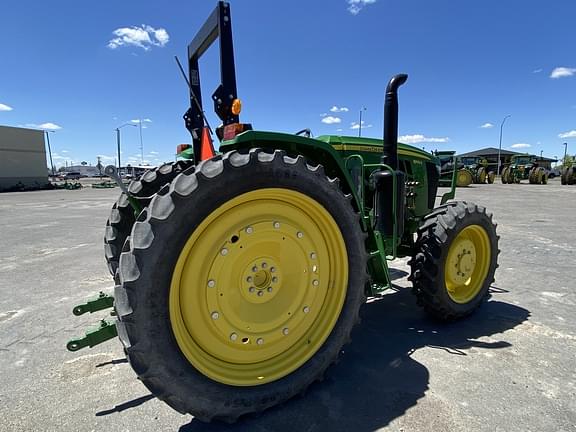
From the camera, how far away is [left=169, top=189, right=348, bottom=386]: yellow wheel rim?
1.92 meters

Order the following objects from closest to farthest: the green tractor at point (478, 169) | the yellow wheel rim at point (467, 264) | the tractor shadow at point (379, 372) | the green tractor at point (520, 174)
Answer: the tractor shadow at point (379, 372) < the yellow wheel rim at point (467, 264) < the green tractor at point (478, 169) < the green tractor at point (520, 174)

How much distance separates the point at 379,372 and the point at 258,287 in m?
1.19

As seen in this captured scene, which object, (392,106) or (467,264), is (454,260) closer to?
(467,264)

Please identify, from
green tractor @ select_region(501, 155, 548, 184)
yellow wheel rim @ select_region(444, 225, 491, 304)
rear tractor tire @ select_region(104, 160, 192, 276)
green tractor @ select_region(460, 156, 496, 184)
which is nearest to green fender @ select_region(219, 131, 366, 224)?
rear tractor tire @ select_region(104, 160, 192, 276)

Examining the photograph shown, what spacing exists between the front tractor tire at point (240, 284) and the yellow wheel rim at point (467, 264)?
4.75ft

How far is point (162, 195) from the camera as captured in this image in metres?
1.78

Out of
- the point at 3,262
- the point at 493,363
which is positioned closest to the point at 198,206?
the point at 493,363

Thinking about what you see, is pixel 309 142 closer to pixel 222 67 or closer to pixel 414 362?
pixel 222 67

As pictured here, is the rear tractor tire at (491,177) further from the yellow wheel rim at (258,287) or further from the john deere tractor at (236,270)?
the yellow wheel rim at (258,287)

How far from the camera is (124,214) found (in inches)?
122

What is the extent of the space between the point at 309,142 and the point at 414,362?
6.02ft

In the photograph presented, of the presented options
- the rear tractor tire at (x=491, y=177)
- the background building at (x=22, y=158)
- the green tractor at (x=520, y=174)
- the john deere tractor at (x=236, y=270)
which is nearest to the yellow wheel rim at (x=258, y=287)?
the john deere tractor at (x=236, y=270)

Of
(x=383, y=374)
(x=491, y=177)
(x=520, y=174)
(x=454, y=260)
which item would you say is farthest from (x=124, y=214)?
(x=520, y=174)

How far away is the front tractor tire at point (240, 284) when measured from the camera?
170 cm
